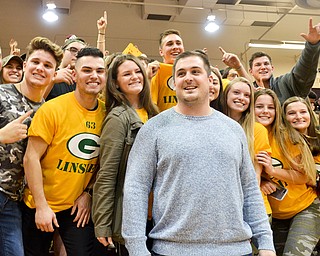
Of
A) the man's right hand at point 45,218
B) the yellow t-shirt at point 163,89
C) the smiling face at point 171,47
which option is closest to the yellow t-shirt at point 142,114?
the yellow t-shirt at point 163,89

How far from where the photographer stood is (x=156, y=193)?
189 centimetres

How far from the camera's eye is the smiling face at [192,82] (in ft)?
6.45

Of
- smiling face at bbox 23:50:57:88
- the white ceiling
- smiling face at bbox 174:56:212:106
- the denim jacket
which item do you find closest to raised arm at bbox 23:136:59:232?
the denim jacket

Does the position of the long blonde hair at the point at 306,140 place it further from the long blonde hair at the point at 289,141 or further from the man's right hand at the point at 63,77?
the man's right hand at the point at 63,77

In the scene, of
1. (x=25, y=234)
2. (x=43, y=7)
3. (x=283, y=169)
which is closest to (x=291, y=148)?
(x=283, y=169)

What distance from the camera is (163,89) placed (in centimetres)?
294

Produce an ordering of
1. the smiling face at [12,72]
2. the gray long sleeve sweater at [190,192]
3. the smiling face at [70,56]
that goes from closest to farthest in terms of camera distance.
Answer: the gray long sleeve sweater at [190,192] < the smiling face at [12,72] < the smiling face at [70,56]

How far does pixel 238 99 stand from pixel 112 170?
113cm

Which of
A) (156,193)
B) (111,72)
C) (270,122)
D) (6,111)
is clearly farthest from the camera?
(270,122)

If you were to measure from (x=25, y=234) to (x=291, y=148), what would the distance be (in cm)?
188

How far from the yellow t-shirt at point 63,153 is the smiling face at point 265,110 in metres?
1.30

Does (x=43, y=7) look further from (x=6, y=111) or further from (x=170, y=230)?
(x=170, y=230)

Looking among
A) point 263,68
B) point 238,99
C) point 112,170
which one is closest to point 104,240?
point 112,170

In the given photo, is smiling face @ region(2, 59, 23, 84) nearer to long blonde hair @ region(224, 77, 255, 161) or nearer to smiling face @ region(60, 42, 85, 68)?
smiling face @ region(60, 42, 85, 68)
